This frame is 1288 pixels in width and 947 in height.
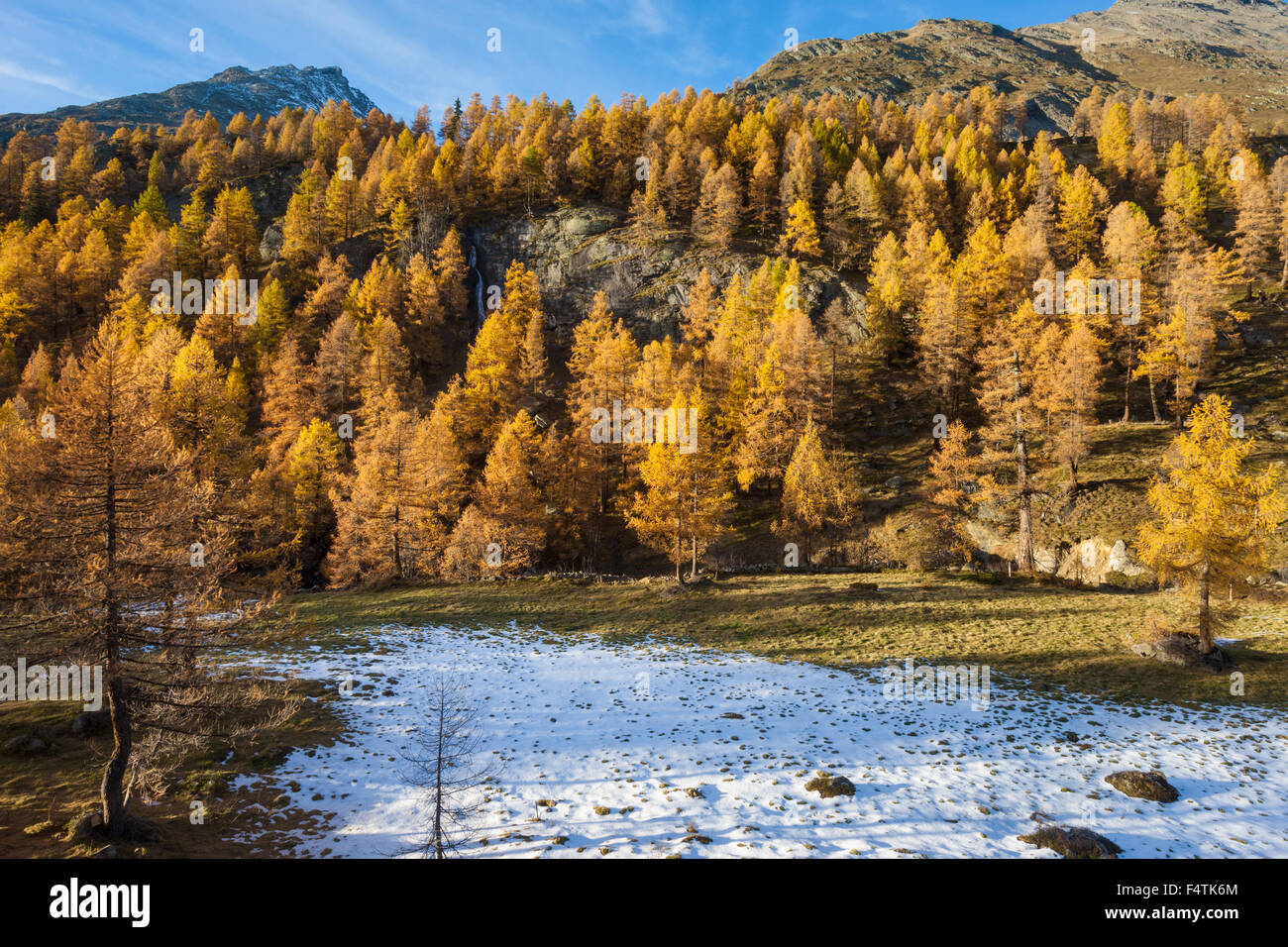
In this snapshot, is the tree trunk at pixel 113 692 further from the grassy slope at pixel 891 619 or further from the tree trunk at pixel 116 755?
the grassy slope at pixel 891 619

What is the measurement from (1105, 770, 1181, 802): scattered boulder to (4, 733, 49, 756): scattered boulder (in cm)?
2257

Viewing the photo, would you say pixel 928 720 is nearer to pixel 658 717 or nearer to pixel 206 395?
pixel 658 717

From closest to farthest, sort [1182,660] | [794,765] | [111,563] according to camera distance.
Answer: [111,563]
[794,765]
[1182,660]

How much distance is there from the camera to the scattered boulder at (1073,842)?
8469 millimetres

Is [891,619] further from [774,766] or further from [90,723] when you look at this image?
[90,723]

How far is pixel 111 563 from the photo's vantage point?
8.51 m

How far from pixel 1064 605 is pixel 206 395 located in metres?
50.5

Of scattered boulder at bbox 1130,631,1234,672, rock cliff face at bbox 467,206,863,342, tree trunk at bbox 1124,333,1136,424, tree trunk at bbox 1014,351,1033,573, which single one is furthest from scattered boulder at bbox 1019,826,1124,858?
rock cliff face at bbox 467,206,863,342

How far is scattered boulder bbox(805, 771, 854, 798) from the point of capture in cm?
1062

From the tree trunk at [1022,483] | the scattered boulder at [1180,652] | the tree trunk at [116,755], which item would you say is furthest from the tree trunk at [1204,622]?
the tree trunk at [116,755]

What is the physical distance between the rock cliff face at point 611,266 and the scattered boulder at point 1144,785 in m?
56.5

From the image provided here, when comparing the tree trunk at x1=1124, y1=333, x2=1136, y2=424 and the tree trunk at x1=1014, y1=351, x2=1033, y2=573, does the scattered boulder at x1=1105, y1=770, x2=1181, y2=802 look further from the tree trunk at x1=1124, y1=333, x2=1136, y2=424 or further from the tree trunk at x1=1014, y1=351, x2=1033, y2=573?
the tree trunk at x1=1124, y1=333, x2=1136, y2=424

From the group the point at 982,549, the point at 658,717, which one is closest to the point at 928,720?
the point at 658,717

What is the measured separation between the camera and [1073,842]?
8.68 m
